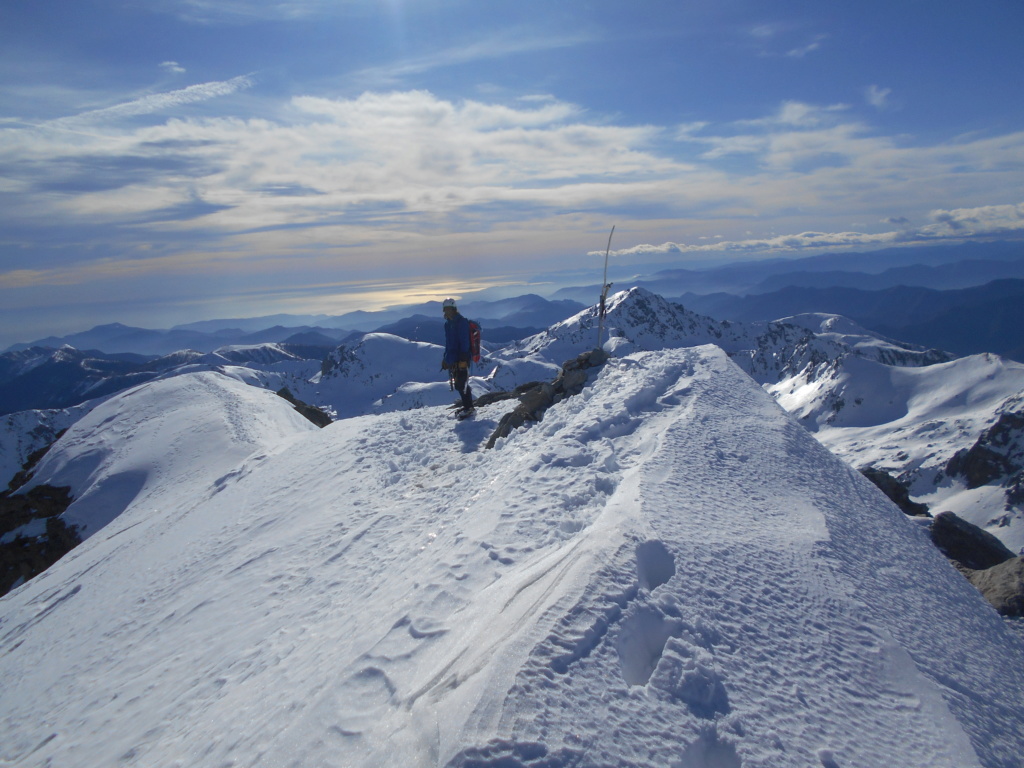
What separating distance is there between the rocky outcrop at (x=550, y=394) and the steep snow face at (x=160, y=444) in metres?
11.4

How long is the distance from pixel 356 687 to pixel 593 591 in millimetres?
2562

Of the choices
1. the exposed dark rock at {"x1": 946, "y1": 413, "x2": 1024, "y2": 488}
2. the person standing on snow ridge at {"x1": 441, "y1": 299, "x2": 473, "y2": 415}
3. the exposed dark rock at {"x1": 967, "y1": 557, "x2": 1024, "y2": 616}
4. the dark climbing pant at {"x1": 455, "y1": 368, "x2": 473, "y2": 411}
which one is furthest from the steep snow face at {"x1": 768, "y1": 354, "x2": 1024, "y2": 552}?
the person standing on snow ridge at {"x1": 441, "y1": 299, "x2": 473, "y2": 415}

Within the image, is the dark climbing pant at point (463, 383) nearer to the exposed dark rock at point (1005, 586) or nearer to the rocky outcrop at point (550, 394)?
the rocky outcrop at point (550, 394)

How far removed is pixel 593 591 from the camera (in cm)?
528

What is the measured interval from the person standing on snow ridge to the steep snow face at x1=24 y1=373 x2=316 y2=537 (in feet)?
28.9

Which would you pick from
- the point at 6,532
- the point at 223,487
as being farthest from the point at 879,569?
the point at 6,532

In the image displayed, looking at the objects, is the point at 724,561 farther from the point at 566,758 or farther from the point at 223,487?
the point at 223,487

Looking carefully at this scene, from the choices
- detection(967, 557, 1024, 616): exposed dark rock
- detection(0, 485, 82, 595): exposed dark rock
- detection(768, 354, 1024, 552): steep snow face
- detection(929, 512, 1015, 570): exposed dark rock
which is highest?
detection(967, 557, 1024, 616): exposed dark rock

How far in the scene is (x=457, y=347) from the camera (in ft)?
54.4

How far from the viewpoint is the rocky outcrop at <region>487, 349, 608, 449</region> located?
14125 millimetres

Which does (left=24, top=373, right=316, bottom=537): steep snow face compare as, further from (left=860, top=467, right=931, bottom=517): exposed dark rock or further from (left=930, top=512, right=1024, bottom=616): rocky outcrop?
(left=860, top=467, right=931, bottom=517): exposed dark rock

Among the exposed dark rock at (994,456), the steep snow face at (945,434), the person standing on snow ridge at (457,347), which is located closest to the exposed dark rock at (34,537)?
the person standing on snow ridge at (457,347)

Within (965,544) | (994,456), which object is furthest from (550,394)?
(994,456)

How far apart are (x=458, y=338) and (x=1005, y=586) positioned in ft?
47.7
